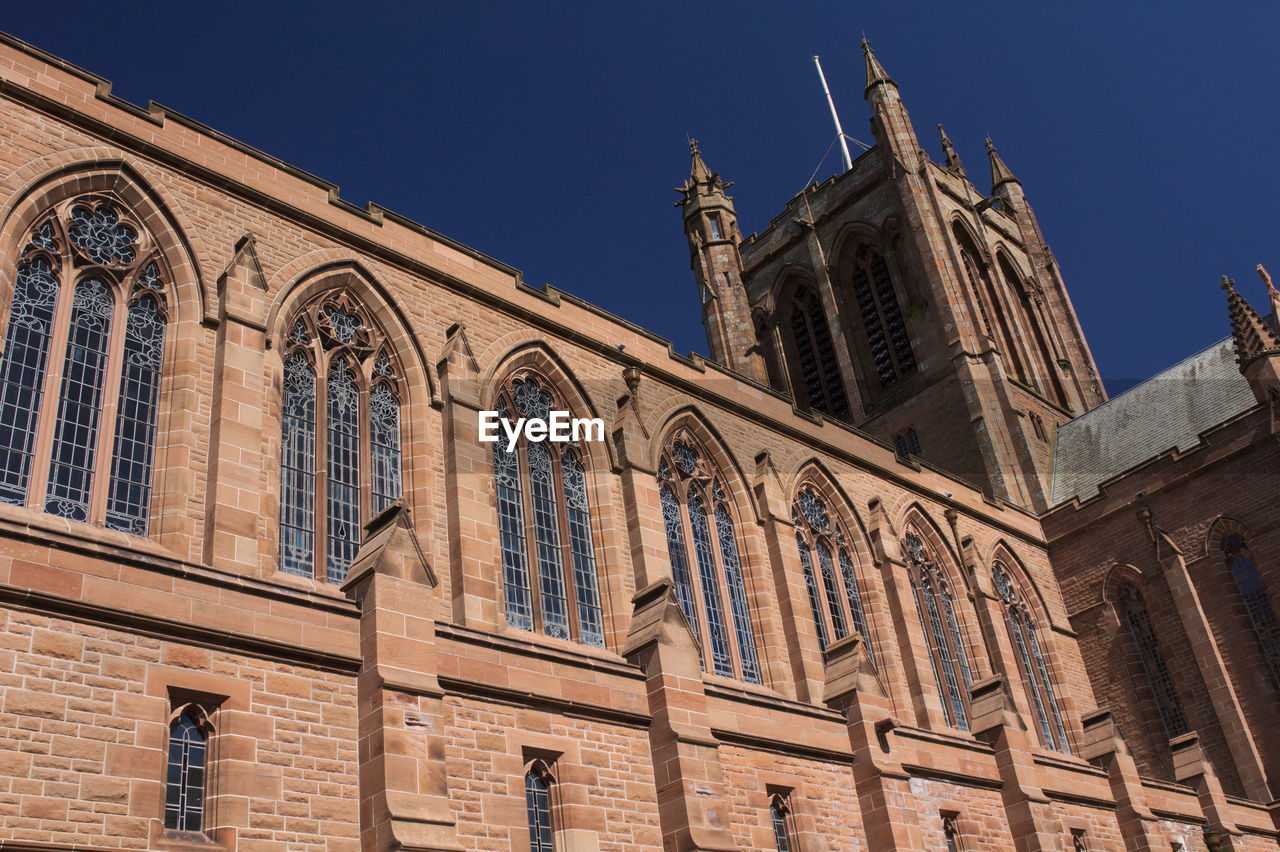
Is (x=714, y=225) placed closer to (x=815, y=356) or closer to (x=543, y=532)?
(x=815, y=356)

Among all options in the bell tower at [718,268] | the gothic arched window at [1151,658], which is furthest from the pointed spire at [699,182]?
the gothic arched window at [1151,658]

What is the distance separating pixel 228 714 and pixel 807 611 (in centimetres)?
1227

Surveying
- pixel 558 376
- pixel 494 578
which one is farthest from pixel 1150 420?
pixel 494 578

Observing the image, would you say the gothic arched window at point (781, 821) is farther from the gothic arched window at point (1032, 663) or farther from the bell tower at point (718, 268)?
the bell tower at point (718, 268)

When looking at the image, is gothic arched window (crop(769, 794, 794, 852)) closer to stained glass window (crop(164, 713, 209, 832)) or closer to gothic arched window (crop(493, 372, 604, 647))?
gothic arched window (crop(493, 372, 604, 647))

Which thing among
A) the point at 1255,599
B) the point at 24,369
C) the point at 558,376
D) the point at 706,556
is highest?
the point at 558,376

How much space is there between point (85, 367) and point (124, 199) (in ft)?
8.54

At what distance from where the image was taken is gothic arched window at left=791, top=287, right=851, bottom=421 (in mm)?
43469

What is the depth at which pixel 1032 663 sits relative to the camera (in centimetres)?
2866

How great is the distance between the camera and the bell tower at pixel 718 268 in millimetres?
43438

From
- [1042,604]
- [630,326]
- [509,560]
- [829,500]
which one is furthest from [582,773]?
[1042,604]

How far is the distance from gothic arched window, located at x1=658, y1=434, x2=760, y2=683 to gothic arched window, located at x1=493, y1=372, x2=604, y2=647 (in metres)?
1.99

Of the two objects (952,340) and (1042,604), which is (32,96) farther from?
(952,340)

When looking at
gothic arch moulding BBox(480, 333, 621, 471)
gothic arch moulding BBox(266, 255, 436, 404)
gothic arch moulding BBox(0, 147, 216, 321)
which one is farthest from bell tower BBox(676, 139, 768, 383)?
gothic arch moulding BBox(0, 147, 216, 321)
